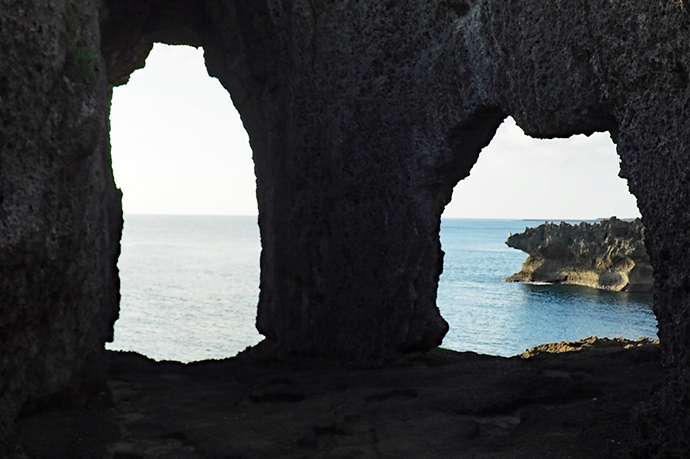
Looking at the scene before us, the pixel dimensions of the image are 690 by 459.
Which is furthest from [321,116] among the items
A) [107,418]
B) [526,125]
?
[107,418]

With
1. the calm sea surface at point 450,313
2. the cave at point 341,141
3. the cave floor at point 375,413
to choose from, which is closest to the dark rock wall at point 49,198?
the cave at point 341,141

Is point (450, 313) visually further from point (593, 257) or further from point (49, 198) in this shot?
point (49, 198)

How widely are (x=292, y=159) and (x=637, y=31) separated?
8921 millimetres

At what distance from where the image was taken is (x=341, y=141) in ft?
49.5

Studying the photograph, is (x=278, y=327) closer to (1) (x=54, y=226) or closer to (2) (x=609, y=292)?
(1) (x=54, y=226)

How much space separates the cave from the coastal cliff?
46.0 m

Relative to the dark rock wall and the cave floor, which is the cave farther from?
the cave floor

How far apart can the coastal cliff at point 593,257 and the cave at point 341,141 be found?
46.0 meters

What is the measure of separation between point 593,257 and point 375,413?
6430 centimetres

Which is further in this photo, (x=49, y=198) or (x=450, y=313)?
(x=450, y=313)

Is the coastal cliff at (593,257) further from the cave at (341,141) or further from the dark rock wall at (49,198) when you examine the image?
the dark rock wall at (49,198)

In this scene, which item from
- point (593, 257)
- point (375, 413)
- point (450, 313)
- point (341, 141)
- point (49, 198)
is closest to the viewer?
point (49, 198)

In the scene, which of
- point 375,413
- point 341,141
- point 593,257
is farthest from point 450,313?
point 375,413

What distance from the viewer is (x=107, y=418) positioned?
→ 1110 centimetres
